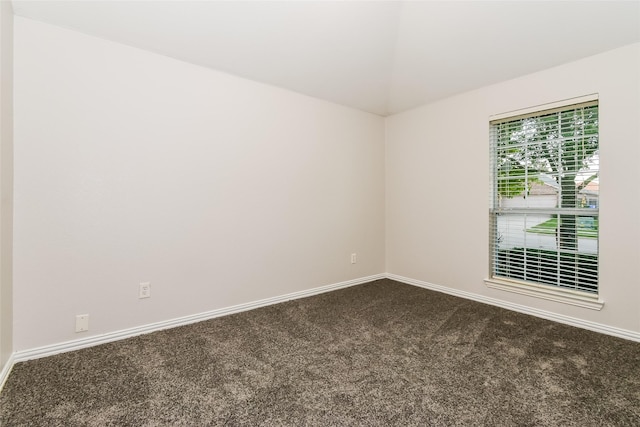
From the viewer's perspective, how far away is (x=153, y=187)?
8.15 ft

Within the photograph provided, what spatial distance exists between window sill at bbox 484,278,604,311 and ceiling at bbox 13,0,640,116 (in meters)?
1.95

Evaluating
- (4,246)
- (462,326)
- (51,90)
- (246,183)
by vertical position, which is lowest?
(462,326)

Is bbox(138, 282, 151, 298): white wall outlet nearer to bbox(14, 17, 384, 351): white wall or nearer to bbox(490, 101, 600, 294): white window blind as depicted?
bbox(14, 17, 384, 351): white wall

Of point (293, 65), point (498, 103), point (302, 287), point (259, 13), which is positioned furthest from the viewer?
point (302, 287)

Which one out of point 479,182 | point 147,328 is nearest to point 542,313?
point 479,182

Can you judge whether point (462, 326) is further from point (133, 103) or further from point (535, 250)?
point (133, 103)

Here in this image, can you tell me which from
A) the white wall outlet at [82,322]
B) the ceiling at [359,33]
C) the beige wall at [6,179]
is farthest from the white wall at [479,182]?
the beige wall at [6,179]

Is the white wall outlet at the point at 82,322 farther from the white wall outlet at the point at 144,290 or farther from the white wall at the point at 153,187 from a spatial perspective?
the white wall outlet at the point at 144,290

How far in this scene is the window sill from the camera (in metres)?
2.54

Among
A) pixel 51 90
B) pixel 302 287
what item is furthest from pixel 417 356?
pixel 51 90

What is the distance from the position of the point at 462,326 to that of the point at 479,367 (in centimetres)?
68

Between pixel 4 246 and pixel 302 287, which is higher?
pixel 4 246

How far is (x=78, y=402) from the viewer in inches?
62.2

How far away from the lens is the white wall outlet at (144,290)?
244 centimetres
